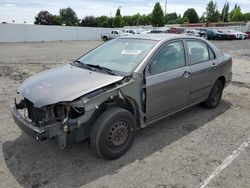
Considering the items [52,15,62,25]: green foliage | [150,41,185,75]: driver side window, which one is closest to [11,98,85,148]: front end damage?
[150,41,185,75]: driver side window

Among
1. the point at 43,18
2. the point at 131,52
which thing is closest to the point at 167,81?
the point at 131,52

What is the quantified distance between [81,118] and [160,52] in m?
1.69

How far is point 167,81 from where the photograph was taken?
13.1 ft

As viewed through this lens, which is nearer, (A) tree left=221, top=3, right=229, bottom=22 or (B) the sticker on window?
(B) the sticker on window

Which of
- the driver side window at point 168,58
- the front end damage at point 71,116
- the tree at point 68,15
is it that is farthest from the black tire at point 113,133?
the tree at point 68,15

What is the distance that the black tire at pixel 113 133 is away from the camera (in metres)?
3.23

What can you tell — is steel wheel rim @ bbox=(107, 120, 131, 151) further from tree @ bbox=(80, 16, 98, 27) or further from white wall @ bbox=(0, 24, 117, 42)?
tree @ bbox=(80, 16, 98, 27)

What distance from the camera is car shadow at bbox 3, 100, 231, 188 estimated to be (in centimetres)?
310

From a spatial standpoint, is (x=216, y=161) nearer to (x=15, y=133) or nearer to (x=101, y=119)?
(x=101, y=119)

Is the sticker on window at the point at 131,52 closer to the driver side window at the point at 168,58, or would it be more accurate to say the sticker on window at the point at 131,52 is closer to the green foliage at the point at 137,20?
the driver side window at the point at 168,58

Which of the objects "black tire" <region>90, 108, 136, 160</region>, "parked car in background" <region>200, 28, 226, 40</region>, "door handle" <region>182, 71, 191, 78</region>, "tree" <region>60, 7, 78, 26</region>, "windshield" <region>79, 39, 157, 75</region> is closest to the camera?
"black tire" <region>90, 108, 136, 160</region>

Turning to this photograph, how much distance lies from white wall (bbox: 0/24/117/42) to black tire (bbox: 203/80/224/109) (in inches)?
1093

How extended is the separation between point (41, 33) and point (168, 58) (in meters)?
30.5

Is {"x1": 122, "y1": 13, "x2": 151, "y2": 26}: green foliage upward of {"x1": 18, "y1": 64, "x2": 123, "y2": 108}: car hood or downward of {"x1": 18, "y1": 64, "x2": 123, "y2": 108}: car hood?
upward
